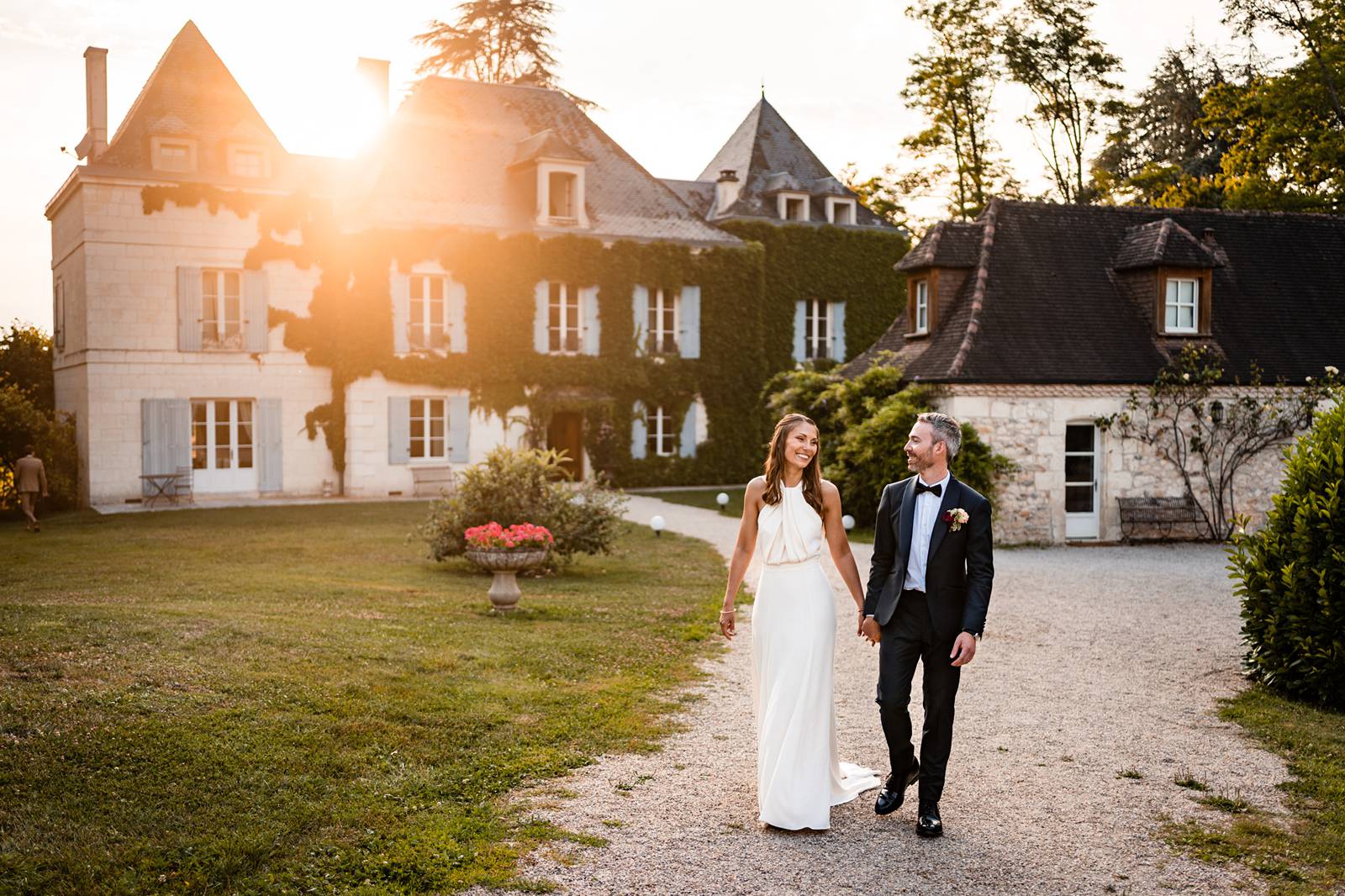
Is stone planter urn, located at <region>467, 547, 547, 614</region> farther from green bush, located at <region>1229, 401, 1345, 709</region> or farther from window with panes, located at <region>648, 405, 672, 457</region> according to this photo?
window with panes, located at <region>648, 405, 672, 457</region>

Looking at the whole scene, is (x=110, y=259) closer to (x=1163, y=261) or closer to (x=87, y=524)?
(x=87, y=524)

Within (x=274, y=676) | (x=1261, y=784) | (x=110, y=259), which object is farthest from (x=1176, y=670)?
(x=110, y=259)

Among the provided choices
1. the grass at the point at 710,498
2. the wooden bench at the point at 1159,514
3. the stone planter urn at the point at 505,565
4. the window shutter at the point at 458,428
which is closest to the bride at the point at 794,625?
the stone planter urn at the point at 505,565

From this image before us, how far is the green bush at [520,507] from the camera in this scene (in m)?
13.8

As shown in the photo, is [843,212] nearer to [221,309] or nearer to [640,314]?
[640,314]

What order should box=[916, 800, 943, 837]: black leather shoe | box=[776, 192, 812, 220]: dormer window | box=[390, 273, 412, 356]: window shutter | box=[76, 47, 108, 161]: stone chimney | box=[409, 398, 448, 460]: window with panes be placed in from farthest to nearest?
box=[776, 192, 812, 220]: dormer window, box=[409, 398, 448, 460]: window with panes, box=[390, 273, 412, 356]: window shutter, box=[76, 47, 108, 161]: stone chimney, box=[916, 800, 943, 837]: black leather shoe

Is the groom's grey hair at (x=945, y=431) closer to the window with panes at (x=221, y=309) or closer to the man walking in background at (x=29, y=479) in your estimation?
the man walking in background at (x=29, y=479)

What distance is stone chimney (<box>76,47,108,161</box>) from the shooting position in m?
25.2

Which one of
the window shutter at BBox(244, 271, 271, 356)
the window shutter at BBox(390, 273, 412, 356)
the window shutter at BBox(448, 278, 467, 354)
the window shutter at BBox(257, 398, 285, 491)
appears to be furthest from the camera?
the window shutter at BBox(448, 278, 467, 354)

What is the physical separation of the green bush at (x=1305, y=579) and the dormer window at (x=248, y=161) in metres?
21.6

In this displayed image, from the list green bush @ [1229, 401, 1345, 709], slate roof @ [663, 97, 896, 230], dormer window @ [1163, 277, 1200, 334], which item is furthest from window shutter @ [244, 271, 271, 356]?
green bush @ [1229, 401, 1345, 709]

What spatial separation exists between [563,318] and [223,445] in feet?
25.8

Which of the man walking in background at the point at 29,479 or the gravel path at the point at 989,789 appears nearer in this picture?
the gravel path at the point at 989,789

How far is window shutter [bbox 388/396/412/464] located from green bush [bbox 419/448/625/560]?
457 inches
